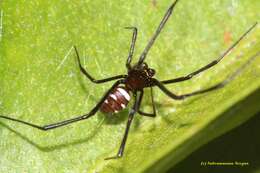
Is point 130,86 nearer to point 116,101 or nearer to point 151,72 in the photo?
point 151,72

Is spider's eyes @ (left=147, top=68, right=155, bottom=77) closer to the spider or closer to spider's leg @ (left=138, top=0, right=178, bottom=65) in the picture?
the spider

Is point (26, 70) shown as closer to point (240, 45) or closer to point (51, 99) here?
point (51, 99)

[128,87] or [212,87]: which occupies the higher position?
[128,87]

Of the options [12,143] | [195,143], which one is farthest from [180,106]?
[12,143]

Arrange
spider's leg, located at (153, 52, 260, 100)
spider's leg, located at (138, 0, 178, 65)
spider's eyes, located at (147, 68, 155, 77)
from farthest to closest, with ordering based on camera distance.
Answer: spider's eyes, located at (147, 68, 155, 77)
spider's leg, located at (138, 0, 178, 65)
spider's leg, located at (153, 52, 260, 100)

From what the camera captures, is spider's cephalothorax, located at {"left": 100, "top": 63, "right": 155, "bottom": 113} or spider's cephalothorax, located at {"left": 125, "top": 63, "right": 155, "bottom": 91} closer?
spider's cephalothorax, located at {"left": 100, "top": 63, "right": 155, "bottom": 113}

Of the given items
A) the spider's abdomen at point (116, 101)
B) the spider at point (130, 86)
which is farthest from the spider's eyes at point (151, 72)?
the spider's abdomen at point (116, 101)

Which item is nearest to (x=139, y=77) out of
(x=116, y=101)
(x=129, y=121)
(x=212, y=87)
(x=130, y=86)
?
(x=130, y=86)

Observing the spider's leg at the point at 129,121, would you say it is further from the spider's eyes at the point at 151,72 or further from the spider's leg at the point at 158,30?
the spider's leg at the point at 158,30

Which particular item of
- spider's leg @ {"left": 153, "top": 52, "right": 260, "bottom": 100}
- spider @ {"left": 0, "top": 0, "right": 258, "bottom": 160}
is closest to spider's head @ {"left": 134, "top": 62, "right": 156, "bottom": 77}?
spider @ {"left": 0, "top": 0, "right": 258, "bottom": 160}
